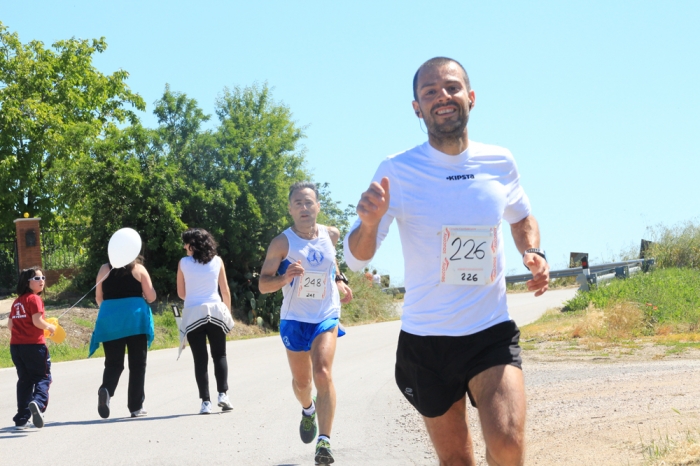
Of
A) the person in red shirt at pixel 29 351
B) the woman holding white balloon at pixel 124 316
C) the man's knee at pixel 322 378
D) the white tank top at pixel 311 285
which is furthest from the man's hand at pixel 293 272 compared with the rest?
the person in red shirt at pixel 29 351

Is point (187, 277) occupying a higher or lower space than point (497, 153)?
lower

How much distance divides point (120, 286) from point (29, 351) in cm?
116

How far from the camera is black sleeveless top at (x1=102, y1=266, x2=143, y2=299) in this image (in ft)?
32.5

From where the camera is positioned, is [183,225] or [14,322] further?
[183,225]

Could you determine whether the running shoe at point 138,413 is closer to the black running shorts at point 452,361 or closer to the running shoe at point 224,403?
the running shoe at point 224,403

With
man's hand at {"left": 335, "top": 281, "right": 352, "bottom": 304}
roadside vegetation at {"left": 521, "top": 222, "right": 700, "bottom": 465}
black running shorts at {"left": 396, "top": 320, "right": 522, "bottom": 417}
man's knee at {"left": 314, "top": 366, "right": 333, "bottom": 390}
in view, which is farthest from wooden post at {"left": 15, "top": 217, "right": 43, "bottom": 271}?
black running shorts at {"left": 396, "top": 320, "right": 522, "bottom": 417}

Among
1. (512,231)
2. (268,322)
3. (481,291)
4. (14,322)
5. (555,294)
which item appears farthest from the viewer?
(555,294)

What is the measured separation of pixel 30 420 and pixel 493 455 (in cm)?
718

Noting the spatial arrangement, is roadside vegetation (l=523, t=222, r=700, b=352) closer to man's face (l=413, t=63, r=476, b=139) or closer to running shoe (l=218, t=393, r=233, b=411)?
running shoe (l=218, t=393, r=233, b=411)

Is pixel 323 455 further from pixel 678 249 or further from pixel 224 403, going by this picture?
pixel 678 249

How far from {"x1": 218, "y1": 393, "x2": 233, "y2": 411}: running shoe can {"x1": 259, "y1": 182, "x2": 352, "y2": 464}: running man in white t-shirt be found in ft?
8.54

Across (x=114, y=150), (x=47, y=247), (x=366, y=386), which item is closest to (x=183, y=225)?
(x=114, y=150)

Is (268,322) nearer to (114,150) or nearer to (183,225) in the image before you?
(183,225)

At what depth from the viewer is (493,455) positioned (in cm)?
407
